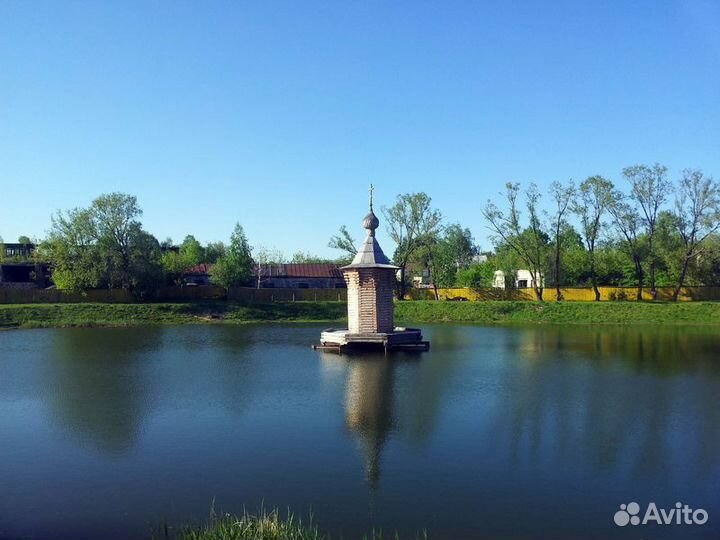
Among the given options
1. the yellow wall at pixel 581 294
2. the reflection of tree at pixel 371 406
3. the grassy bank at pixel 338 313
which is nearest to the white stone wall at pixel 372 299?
the reflection of tree at pixel 371 406

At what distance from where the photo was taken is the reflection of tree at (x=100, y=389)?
18016 mm

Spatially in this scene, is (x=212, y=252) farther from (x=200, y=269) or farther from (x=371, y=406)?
(x=371, y=406)

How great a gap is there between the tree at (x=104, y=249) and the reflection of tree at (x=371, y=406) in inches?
1667

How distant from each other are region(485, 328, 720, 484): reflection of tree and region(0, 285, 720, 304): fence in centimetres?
3765

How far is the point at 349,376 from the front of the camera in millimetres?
27625

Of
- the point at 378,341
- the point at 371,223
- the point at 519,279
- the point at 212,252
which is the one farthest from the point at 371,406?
the point at 212,252

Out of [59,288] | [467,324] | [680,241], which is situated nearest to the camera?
[467,324]

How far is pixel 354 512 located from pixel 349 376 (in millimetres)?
15731

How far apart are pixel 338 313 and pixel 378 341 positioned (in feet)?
95.2

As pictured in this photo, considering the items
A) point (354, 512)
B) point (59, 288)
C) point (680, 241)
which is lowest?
point (354, 512)

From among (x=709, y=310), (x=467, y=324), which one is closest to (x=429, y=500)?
(x=467, y=324)

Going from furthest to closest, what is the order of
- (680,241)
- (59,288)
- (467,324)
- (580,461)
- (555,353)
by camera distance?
(680,241) → (59,288) → (467,324) → (555,353) → (580,461)

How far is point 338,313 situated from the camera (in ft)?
212

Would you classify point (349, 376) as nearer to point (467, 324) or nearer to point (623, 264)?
point (467, 324)
